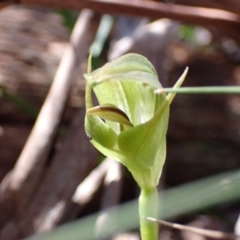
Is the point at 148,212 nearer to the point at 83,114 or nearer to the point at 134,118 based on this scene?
the point at 134,118

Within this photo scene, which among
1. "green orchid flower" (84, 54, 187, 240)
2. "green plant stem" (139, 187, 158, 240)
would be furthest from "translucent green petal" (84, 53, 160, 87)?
"green plant stem" (139, 187, 158, 240)

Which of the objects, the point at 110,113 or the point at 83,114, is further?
the point at 83,114

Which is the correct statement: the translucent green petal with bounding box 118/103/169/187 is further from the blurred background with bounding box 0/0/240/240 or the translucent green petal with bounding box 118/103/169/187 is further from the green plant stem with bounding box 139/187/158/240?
the blurred background with bounding box 0/0/240/240

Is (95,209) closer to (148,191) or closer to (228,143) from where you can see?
(228,143)

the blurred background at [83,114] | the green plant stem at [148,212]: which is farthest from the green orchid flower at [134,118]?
the blurred background at [83,114]

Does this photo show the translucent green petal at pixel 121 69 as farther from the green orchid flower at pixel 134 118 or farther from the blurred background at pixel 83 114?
the blurred background at pixel 83 114

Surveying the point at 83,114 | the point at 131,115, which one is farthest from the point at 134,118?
the point at 83,114
